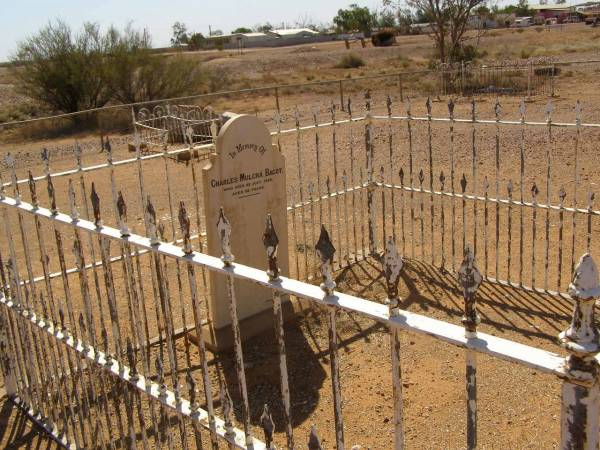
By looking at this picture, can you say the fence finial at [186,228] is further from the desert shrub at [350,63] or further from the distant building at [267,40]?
the distant building at [267,40]

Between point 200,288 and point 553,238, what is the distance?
4.09 meters

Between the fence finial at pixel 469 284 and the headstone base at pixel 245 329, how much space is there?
390 cm

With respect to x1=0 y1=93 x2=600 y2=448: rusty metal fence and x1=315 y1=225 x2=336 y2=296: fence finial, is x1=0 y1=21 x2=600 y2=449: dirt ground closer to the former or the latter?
x1=0 y1=93 x2=600 y2=448: rusty metal fence

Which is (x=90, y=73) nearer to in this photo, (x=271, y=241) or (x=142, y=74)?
(x=142, y=74)

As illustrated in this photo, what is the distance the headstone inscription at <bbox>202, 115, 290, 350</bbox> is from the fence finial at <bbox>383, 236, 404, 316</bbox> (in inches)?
140

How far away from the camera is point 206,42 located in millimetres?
86125

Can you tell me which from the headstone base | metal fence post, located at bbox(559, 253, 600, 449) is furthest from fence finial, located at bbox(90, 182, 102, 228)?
the headstone base

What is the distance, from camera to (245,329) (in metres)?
5.55

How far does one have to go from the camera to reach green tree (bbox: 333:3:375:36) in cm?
8419

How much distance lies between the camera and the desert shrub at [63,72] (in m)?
22.5

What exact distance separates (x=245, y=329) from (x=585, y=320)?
4368mm

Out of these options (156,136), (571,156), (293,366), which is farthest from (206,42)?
(293,366)

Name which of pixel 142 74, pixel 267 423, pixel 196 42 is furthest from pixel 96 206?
pixel 196 42

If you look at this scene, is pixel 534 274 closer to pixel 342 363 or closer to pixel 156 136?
pixel 342 363
